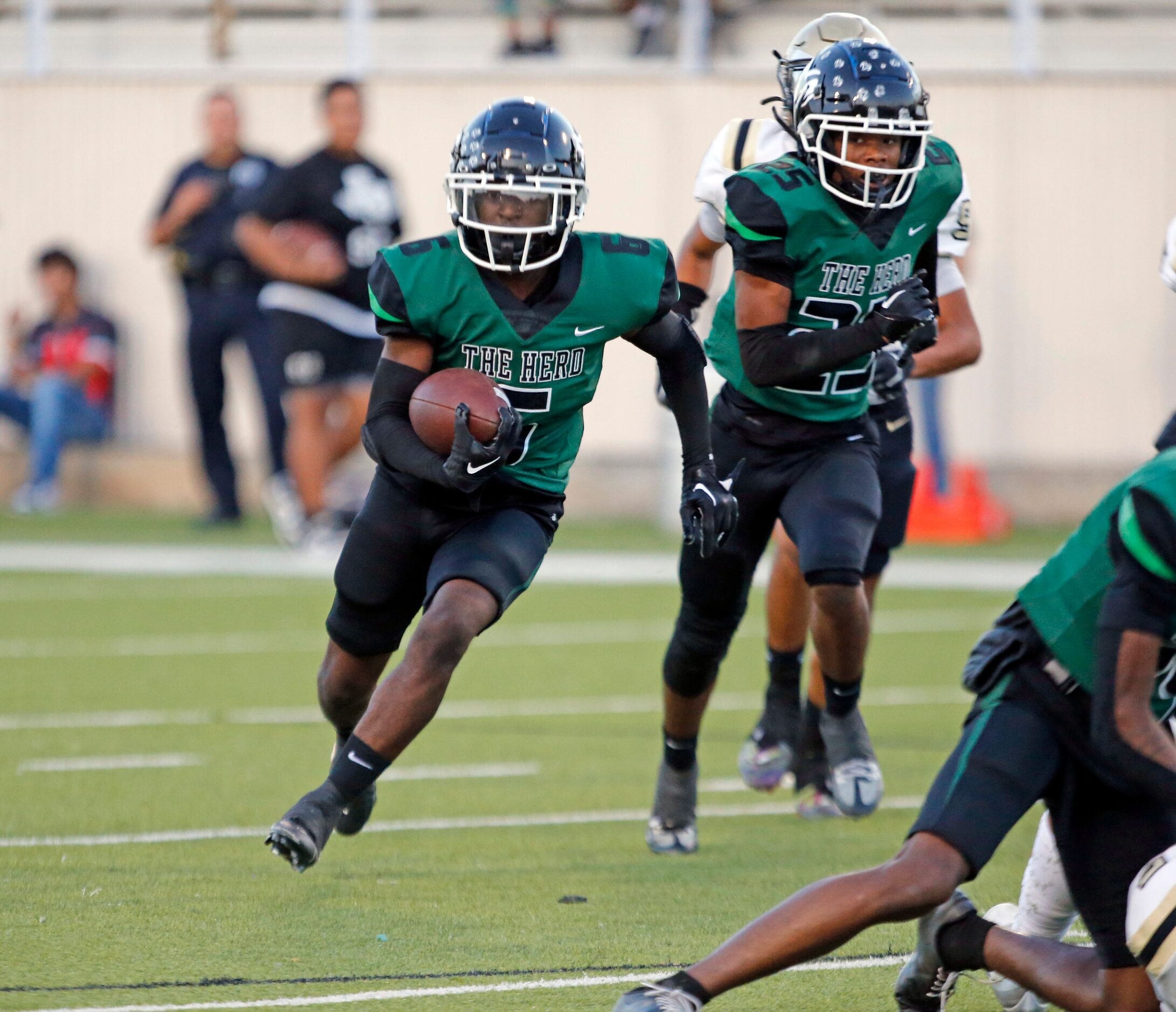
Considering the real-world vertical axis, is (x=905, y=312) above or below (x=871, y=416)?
above

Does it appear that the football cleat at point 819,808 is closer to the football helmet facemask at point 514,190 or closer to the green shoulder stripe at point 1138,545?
the football helmet facemask at point 514,190

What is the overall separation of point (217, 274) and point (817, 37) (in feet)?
24.0

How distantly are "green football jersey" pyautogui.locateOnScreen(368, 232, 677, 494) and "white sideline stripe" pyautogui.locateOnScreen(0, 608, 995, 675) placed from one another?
388cm

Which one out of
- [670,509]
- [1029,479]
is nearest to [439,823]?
[670,509]

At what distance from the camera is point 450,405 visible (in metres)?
4.26

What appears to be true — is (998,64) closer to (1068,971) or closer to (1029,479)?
(1029,479)

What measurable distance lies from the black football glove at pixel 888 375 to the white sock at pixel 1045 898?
6.09 ft

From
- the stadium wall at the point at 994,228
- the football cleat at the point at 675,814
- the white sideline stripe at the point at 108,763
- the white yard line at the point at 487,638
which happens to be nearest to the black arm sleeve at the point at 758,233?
the football cleat at the point at 675,814

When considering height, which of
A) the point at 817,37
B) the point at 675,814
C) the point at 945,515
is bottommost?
the point at 945,515

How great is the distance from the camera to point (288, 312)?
1065 centimetres

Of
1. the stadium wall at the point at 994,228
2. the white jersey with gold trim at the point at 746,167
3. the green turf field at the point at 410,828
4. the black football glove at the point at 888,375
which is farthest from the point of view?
the stadium wall at the point at 994,228

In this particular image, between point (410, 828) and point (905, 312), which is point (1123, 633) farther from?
point (410, 828)

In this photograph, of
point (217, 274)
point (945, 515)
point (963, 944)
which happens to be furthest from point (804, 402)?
point (217, 274)

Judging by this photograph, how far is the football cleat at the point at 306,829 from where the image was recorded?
12.6ft
